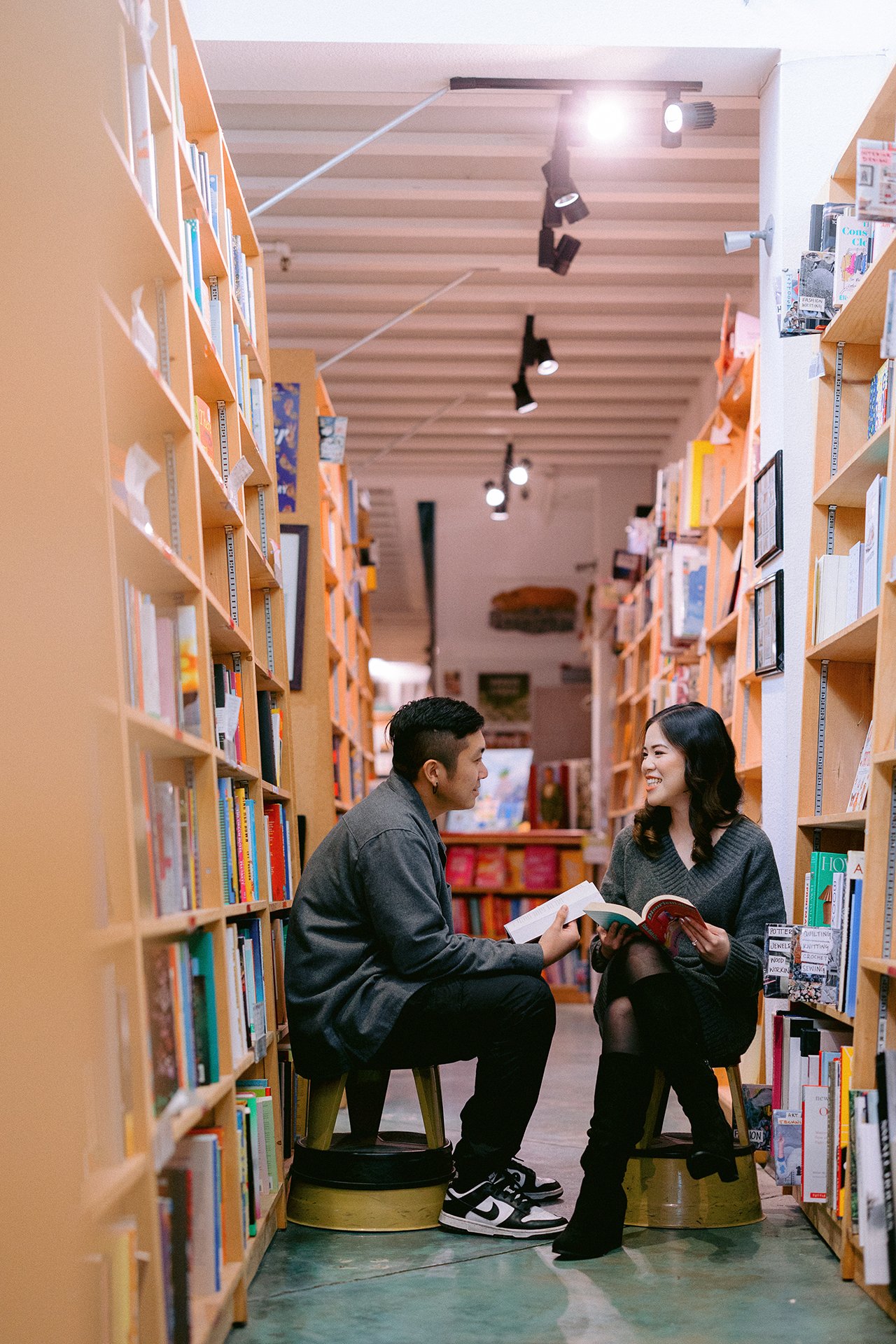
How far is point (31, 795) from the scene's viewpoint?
58.6 inches

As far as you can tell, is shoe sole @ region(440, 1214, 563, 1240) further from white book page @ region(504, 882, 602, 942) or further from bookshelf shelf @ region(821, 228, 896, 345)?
bookshelf shelf @ region(821, 228, 896, 345)

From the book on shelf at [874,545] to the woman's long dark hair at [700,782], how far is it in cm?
50

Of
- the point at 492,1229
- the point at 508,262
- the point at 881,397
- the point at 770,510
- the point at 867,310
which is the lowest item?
the point at 492,1229

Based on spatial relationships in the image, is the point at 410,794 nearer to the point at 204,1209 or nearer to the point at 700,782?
the point at 700,782

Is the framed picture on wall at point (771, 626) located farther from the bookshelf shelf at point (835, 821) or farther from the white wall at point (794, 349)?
the bookshelf shelf at point (835, 821)

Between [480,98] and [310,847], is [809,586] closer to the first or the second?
[310,847]

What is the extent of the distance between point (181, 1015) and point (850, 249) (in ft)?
7.47

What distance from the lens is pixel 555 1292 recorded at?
246cm

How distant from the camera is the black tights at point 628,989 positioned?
273cm

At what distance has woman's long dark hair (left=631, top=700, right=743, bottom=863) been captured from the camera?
304 cm

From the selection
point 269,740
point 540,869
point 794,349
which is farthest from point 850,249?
point 540,869

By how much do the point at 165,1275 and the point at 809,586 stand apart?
84.4 inches

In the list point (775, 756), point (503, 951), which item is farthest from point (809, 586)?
point (503, 951)

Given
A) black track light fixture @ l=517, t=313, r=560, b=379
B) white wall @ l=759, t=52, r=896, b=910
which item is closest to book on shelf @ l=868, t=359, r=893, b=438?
white wall @ l=759, t=52, r=896, b=910
